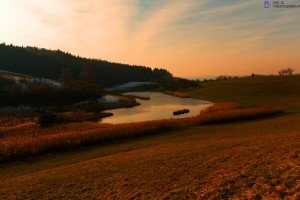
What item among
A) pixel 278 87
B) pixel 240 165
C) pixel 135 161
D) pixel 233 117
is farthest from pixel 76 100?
pixel 240 165

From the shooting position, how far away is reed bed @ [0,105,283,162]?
36.7 m

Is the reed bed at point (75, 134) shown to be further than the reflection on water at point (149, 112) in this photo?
No

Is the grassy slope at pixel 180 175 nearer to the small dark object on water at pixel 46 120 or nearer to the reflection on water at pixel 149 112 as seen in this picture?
the small dark object on water at pixel 46 120

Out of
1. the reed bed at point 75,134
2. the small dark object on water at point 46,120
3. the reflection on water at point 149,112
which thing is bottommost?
the reflection on water at point 149,112

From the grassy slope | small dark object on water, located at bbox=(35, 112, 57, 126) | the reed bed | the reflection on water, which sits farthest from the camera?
the reflection on water

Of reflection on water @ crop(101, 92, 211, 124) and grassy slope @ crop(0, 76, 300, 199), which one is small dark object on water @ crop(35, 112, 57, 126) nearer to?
reflection on water @ crop(101, 92, 211, 124)

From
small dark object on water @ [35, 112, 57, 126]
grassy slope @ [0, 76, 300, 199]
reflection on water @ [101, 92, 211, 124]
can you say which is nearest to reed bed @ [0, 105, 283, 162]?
small dark object on water @ [35, 112, 57, 126]

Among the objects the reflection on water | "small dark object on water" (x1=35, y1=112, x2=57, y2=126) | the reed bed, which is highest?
"small dark object on water" (x1=35, y1=112, x2=57, y2=126)

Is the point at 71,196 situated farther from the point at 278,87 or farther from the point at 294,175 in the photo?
the point at 278,87

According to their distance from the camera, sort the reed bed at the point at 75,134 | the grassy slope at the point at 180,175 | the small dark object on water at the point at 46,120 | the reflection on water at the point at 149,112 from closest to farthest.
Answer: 1. the grassy slope at the point at 180,175
2. the reed bed at the point at 75,134
3. the small dark object on water at the point at 46,120
4. the reflection on water at the point at 149,112

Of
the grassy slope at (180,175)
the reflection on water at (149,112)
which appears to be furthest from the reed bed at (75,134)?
the reflection on water at (149,112)

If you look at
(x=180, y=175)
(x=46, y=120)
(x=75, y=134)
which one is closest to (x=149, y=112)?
(x=46, y=120)

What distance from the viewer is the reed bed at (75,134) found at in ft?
120

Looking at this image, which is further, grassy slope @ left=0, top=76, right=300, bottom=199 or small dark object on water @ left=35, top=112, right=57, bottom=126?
small dark object on water @ left=35, top=112, right=57, bottom=126
